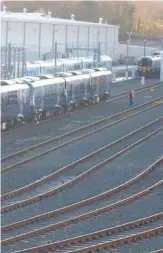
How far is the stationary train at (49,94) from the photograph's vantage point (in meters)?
25.7

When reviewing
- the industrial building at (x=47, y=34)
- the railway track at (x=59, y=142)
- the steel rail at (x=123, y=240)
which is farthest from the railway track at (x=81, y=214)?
the industrial building at (x=47, y=34)

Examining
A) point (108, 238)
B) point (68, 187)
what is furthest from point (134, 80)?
point (108, 238)

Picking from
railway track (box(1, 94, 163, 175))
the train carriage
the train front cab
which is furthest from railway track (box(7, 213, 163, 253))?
the train front cab

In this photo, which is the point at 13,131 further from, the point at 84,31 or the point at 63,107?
the point at 84,31

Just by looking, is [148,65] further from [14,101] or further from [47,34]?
[14,101]

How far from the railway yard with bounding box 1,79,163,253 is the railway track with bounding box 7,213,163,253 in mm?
16

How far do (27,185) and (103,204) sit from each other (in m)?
2.18

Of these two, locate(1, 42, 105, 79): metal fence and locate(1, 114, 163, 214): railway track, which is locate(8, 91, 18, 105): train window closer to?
locate(1, 114, 163, 214): railway track

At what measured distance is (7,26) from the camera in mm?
46781

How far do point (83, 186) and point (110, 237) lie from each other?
Answer: 173 inches

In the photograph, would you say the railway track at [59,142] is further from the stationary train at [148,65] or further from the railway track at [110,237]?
the stationary train at [148,65]

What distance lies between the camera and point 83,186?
16578mm

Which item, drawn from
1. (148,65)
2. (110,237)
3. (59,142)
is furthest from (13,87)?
(148,65)

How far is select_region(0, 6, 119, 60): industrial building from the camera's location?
47.8 meters
